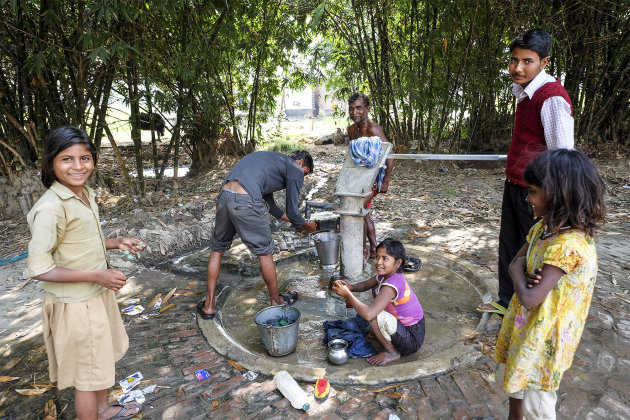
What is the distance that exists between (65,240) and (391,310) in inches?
70.6

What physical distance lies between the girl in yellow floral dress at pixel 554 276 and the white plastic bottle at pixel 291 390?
1012mm

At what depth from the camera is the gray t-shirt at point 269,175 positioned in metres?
2.98

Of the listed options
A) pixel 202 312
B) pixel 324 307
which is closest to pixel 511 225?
pixel 324 307

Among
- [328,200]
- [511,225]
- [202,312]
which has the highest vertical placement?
[511,225]

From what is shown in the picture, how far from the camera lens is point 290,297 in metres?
3.33

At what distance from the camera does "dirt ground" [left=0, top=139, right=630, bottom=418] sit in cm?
288

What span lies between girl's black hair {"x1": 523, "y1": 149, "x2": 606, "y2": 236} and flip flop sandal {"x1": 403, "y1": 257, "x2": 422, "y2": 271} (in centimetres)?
219

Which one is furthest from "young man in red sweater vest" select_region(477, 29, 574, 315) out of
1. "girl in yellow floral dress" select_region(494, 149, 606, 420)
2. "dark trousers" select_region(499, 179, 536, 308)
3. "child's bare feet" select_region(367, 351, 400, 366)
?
"child's bare feet" select_region(367, 351, 400, 366)

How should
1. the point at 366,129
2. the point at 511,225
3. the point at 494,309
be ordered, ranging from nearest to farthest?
1. the point at 511,225
2. the point at 494,309
3. the point at 366,129

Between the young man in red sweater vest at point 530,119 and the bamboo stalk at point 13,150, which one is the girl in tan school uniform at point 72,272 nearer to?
the young man in red sweater vest at point 530,119

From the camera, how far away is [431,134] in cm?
797

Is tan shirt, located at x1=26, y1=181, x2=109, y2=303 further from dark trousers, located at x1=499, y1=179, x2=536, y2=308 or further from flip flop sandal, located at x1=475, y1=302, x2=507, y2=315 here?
flip flop sandal, located at x1=475, y1=302, x2=507, y2=315

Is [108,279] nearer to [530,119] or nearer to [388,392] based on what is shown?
[388,392]

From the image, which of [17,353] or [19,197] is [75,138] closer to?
[17,353]
